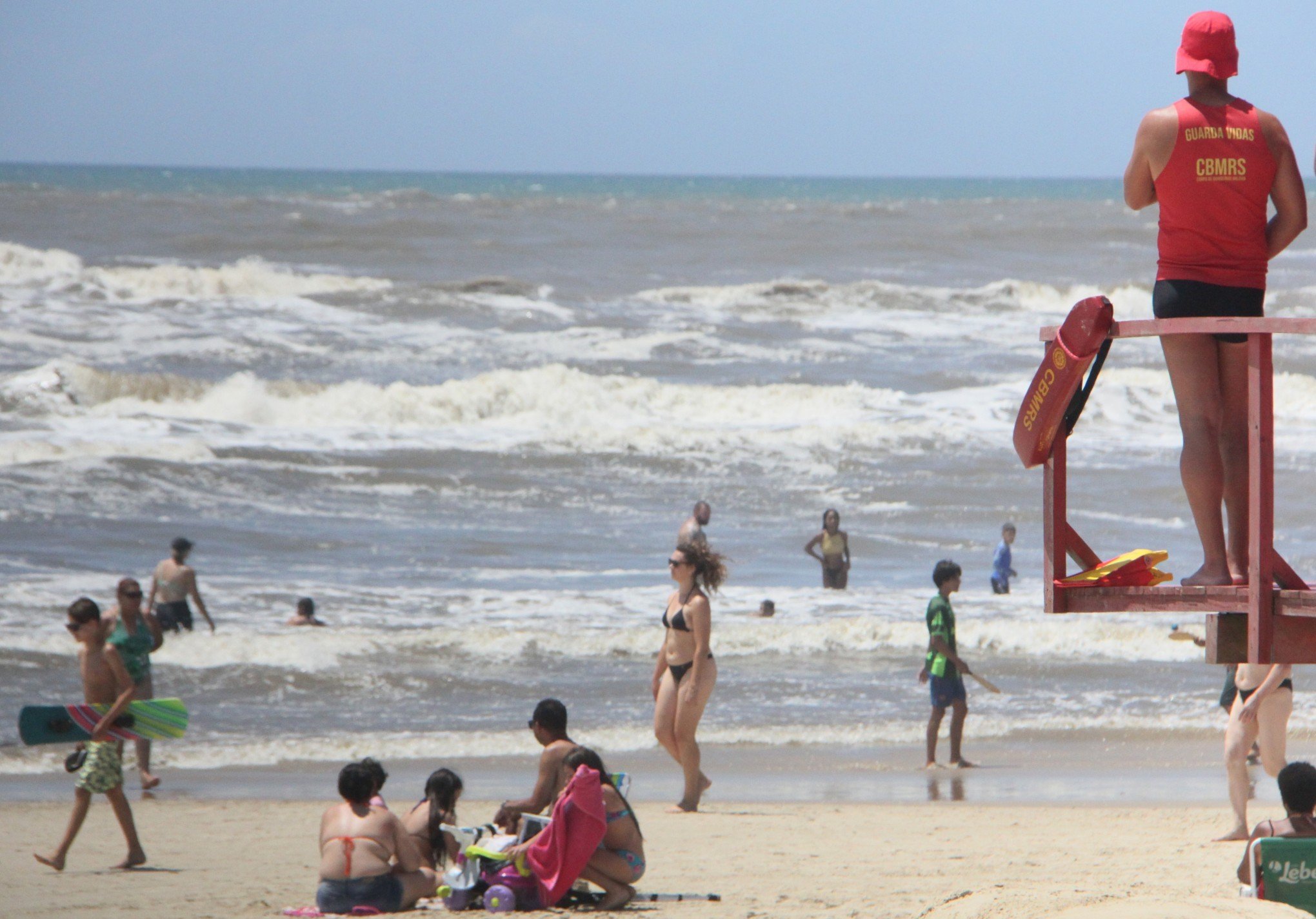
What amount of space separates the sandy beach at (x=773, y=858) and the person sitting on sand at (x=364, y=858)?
1.46 ft

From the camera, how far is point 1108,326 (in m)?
4.04

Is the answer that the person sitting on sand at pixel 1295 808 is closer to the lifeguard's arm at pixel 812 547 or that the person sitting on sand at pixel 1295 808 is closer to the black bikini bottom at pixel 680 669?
the black bikini bottom at pixel 680 669

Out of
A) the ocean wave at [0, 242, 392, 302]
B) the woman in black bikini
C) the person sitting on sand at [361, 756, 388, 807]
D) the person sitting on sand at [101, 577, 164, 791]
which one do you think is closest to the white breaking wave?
the ocean wave at [0, 242, 392, 302]

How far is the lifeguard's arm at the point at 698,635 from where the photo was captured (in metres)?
8.71

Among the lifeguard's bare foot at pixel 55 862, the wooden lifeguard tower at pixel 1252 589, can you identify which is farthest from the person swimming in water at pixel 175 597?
the wooden lifeguard tower at pixel 1252 589

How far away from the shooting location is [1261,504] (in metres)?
4.02

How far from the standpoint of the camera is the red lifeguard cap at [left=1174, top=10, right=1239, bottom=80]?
4.10 metres

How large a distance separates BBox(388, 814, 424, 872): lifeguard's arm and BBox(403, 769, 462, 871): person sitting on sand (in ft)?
0.66

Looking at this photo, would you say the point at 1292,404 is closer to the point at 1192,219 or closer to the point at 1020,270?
the point at 1020,270

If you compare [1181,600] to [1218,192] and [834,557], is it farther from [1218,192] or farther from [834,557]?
[834,557]

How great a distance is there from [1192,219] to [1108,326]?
1.28 ft

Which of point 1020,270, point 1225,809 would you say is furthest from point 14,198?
point 1225,809

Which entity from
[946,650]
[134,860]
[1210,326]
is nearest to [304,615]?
[134,860]

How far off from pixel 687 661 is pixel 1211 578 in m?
4.92
